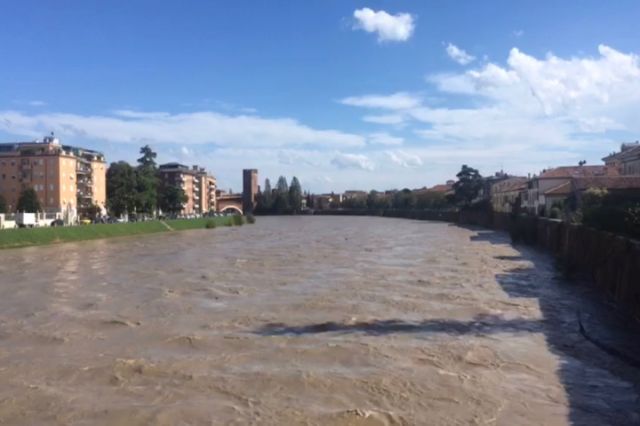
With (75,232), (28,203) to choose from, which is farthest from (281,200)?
(75,232)

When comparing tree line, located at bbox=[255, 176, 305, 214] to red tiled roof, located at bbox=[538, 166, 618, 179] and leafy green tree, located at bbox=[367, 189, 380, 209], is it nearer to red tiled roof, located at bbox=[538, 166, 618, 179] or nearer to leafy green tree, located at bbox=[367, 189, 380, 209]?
leafy green tree, located at bbox=[367, 189, 380, 209]

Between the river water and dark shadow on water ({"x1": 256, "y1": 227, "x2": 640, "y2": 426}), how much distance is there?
0.15 ft

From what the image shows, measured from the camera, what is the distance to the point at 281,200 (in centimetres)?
17412

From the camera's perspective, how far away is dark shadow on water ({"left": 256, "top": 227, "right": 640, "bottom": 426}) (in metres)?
9.22

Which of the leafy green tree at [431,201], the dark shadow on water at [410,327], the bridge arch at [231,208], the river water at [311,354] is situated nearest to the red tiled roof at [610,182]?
the river water at [311,354]

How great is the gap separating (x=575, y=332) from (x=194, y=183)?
502 ft

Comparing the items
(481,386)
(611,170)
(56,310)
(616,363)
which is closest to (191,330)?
(56,310)

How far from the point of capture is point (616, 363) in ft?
37.9

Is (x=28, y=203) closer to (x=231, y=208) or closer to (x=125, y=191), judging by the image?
(x=125, y=191)

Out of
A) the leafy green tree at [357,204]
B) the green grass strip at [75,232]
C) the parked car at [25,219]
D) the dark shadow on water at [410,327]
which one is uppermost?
the leafy green tree at [357,204]

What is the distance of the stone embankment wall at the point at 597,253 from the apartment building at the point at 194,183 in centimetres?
11416

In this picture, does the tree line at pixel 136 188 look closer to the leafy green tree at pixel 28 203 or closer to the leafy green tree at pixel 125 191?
the leafy green tree at pixel 125 191

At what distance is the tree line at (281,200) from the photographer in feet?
569

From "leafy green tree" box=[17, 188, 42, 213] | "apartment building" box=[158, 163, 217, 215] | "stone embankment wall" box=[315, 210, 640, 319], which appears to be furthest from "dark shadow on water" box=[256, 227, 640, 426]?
Result: "apartment building" box=[158, 163, 217, 215]
